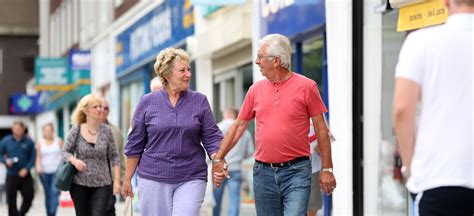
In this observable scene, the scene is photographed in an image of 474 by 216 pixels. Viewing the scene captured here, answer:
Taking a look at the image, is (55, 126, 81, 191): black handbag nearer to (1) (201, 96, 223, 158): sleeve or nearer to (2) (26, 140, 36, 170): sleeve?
(1) (201, 96, 223, 158): sleeve

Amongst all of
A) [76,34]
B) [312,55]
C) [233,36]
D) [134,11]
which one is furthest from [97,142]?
[76,34]

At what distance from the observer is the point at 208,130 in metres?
7.66

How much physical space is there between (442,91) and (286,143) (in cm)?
285

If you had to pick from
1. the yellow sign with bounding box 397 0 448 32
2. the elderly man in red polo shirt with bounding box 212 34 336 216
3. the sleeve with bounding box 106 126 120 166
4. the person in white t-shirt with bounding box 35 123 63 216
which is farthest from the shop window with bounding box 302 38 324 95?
the elderly man in red polo shirt with bounding box 212 34 336 216

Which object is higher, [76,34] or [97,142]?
[76,34]

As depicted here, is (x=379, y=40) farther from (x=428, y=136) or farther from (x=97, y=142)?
(x=428, y=136)

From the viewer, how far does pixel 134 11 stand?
26.5 metres

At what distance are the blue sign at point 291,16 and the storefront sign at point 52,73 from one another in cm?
2122

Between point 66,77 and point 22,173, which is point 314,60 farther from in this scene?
point 66,77

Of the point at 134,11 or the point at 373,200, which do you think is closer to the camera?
the point at 373,200

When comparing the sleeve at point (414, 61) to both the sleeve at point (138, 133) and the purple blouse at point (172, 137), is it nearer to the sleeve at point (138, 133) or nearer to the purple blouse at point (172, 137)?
the purple blouse at point (172, 137)

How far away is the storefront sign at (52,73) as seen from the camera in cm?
3631

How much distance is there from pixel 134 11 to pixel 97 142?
16754 millimetres

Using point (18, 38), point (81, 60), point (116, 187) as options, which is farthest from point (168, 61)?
point (18, 38)
